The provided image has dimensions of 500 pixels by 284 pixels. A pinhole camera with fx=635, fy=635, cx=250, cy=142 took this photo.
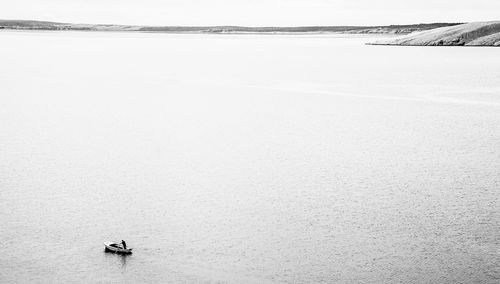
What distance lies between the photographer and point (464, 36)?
81.8 meters

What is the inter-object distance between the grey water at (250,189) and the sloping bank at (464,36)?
5380 centimetres

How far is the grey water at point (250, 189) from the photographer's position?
9398mm

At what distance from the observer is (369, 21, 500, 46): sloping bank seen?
3095 inches

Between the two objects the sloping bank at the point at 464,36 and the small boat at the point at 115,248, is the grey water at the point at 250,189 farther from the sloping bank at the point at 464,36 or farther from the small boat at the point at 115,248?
the sloping bank at the point at 464,36

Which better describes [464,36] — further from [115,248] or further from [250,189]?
[115,248]

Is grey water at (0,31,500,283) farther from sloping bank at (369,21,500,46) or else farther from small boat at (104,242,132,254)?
sloping bank at (369,21,500,46)

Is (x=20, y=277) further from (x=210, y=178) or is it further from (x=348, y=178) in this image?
(x=348, y=178)

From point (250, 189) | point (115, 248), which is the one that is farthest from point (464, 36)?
point (115, 248)

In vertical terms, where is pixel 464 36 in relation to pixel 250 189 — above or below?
above

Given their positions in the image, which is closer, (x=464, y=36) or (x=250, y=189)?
(x=250, y=189)

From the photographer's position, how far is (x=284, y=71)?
153ft

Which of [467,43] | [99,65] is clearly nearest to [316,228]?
[99,65]

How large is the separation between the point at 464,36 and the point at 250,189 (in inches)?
2956

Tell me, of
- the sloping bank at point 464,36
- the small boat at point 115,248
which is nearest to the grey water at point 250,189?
the small boat at point 115,248
